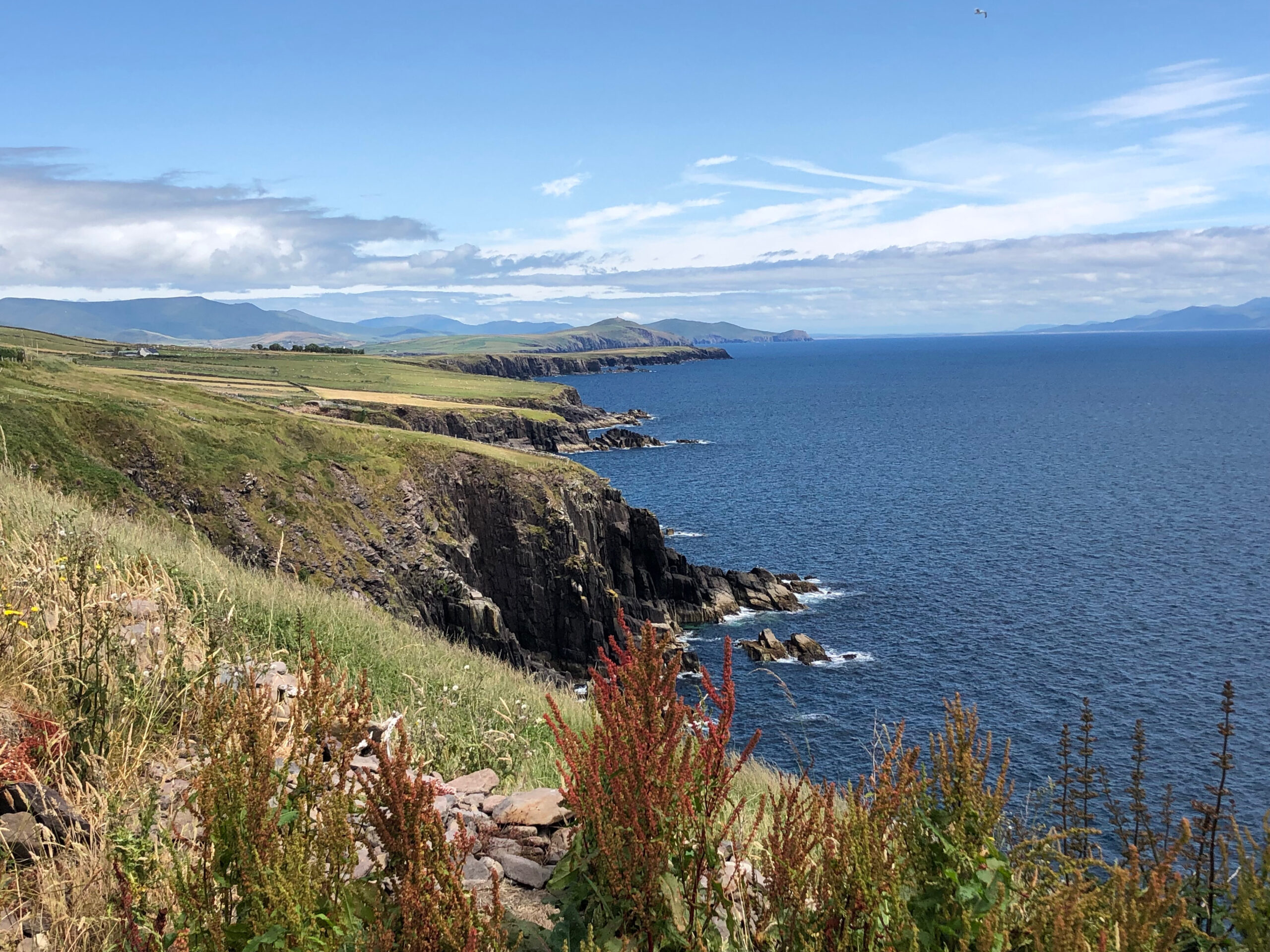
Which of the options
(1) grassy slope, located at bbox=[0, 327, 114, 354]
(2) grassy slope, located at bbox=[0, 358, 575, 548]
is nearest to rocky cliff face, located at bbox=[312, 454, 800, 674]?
(2) grassy slope, located at bbox=[0, 358, 575, 548]

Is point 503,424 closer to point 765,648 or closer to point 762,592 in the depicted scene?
point 762,592

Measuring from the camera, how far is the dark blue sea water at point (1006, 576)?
3944cm

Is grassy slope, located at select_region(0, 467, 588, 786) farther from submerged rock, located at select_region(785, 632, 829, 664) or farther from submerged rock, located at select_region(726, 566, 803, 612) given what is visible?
submerged rock, located at select_region(726, 566, 803, 612)

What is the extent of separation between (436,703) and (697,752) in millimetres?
5469

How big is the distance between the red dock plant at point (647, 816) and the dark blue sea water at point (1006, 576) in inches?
42.5

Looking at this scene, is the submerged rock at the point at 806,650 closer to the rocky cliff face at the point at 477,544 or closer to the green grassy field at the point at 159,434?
the rocky cliff face at the point at 477,544

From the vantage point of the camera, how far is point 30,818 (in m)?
4.89

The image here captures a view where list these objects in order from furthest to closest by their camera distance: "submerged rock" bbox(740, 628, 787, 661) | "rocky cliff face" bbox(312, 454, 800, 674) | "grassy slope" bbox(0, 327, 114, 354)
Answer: "grassy slope" bbox(0, 327, 114, 354)
"submerged rock" bbox(740, 628, 787, 661)
"rocky cliff face" bbox(312, 454, 800, 674)

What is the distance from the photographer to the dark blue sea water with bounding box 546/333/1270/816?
39438mm

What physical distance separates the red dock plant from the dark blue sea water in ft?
3.54

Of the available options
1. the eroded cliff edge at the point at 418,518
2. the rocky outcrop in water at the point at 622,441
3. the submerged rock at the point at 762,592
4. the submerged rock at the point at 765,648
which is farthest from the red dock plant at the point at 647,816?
the rocky outcrop in water at the point at 622,441

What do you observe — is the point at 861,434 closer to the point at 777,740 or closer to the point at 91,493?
the point at 777,740

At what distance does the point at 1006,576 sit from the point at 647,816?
64.1 m

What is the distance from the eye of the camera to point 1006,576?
61.8 metres
